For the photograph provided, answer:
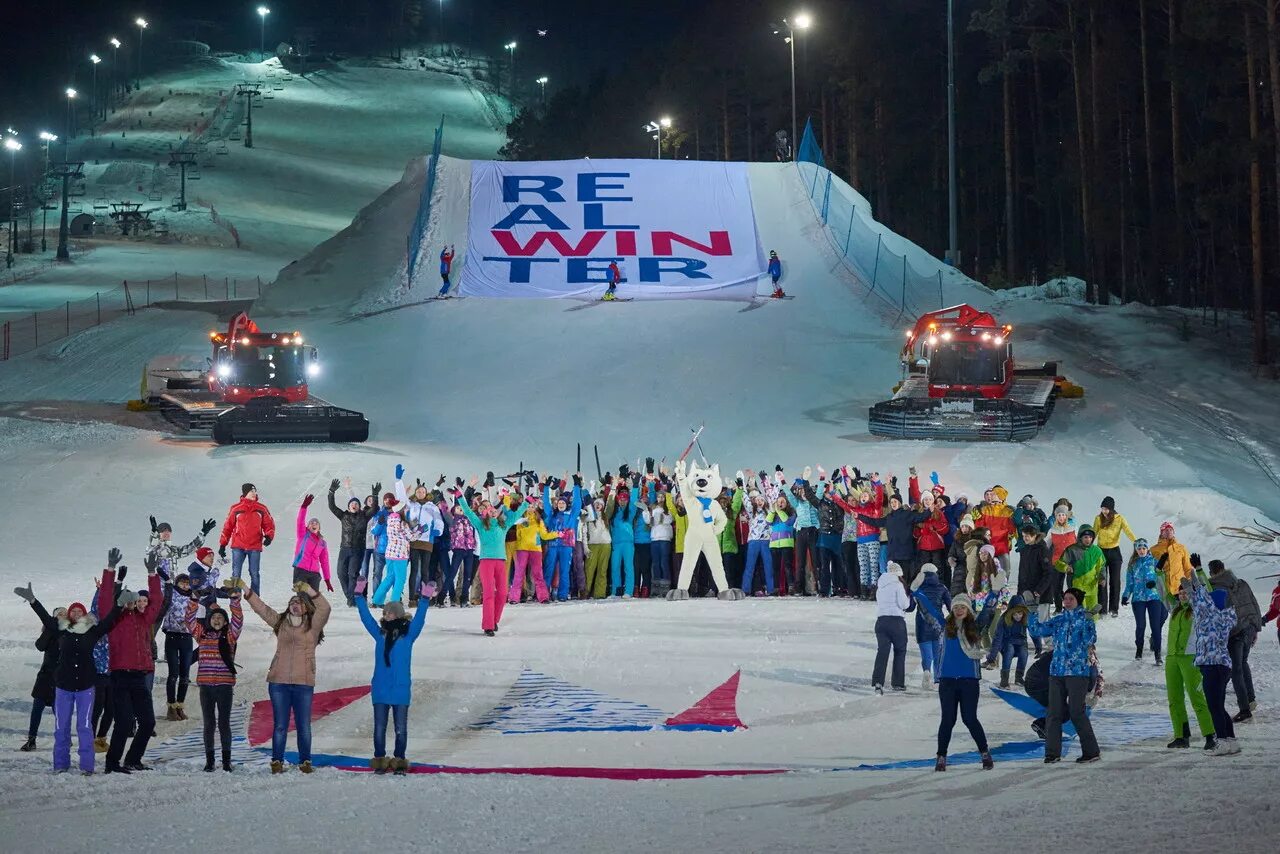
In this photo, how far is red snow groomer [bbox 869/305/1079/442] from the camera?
→ 90.7 ft

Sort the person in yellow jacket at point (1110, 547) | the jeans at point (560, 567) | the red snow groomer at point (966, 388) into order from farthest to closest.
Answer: the red snow groomer at point (966, 388) < the jeans at point (560, 567) < the person in yellow jacket at point (1110, 547)

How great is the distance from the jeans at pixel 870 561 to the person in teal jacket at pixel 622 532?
8.72ft

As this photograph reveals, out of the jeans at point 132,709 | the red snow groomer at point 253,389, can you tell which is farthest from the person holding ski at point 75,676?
the red snow groomer at point 253,389

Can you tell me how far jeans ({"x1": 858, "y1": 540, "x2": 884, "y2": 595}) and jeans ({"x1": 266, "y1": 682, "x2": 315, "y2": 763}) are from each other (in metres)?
9.17

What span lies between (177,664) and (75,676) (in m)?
2.15

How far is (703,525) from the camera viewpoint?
18.9 metres

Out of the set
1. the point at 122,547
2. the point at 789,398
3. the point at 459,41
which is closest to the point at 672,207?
the point at 789,398

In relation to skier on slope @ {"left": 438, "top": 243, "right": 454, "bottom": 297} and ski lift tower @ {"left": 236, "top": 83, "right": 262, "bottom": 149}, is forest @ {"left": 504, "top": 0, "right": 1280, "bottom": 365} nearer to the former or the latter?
ski lift tower @ {"left": 236, "top": 83, "right": 262, "bottom": 149}

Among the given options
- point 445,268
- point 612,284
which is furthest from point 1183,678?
point 445,268

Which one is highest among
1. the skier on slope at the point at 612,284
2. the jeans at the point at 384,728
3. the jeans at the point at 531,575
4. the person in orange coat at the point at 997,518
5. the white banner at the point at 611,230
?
the white banner at the point at 611,230

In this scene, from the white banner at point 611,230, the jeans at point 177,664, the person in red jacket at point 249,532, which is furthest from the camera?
the white banner at point 611,230

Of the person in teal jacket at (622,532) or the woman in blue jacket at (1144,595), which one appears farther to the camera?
the person in teal jacket at (622,532)

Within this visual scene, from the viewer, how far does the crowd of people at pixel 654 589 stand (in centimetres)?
1082

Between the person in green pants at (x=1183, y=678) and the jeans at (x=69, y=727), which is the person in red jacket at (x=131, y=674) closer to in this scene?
the jeans at (x=69, y=727)
